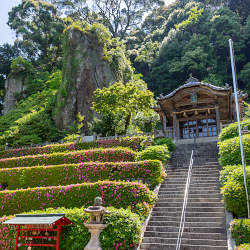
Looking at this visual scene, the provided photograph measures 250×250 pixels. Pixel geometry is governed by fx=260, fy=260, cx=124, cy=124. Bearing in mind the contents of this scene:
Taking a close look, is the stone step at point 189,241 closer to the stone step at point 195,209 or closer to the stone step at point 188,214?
the stone step at point 188,214

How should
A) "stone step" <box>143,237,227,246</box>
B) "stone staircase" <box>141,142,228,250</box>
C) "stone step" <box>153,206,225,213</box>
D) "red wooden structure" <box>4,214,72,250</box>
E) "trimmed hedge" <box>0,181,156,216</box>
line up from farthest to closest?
1. "trimmed hedge" <box>0,181,156,216</box>
2. "stone step" <box>153,206,225,213</box>
3. "stone staircase" <box>141,142,228,250</box>
4. "red wooden structure" <box>4,214,72,250</box>
5. "stone step" <box>143,237,227,246</box>

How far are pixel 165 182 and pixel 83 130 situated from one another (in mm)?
15200

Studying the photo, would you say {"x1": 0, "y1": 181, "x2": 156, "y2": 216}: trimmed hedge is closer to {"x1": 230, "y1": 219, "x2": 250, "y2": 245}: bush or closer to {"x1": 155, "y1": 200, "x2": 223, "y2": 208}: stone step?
{"x1": 155, "y1": 200, "x2": 223, "y2": 208}: stone step

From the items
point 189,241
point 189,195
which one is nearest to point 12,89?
point 189,195

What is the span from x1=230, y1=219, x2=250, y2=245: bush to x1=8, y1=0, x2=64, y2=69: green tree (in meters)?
37.1

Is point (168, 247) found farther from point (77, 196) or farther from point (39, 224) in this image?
point (77, 196)

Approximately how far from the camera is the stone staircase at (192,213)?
8148 millimetres

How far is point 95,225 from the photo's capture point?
8.16m

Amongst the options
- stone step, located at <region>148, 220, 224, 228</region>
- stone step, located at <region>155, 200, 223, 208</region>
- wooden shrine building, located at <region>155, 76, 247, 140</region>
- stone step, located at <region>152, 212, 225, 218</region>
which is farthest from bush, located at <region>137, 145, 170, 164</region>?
wooden shrine building, located at <region>155, 76, 247, 140</region>

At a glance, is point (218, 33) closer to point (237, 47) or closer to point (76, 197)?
point (237, 47)

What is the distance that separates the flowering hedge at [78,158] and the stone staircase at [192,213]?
112 inches

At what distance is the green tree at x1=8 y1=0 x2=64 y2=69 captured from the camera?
39438mm

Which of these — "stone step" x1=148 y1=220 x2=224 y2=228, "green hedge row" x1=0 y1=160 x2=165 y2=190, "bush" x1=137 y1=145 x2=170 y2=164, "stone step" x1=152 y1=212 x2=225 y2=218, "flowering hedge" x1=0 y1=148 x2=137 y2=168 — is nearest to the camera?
"stone step" x1=148 y1=220 x2=224 y2=228

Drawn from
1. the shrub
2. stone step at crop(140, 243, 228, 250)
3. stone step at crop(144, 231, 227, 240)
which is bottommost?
stone step at crop(140, 243, 228, 250)
